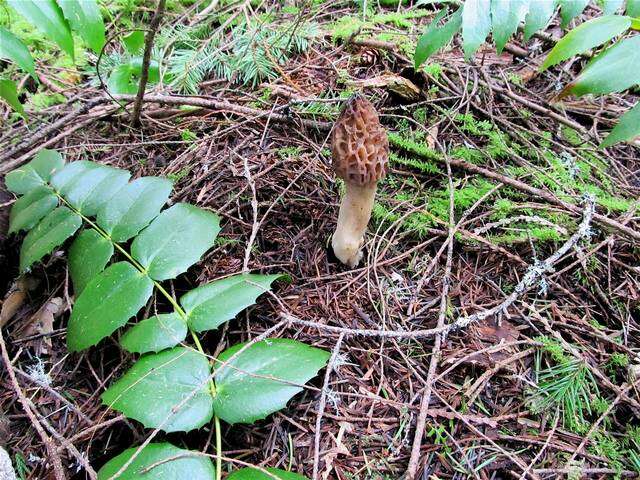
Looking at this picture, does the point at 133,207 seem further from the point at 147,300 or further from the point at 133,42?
the point at 133,42

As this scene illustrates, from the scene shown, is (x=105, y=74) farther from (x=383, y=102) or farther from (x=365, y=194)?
(x=365, y=194)

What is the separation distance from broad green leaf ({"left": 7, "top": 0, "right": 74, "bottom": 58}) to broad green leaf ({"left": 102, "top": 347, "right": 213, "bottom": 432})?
1144 mm

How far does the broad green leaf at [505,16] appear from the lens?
1.52 m

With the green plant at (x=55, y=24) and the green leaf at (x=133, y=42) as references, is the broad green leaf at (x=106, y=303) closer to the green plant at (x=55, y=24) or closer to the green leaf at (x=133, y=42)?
the green plant at (x=55, y=24)

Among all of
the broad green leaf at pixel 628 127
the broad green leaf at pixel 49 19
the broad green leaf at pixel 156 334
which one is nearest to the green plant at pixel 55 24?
the broad green leaf at pixel 49 19

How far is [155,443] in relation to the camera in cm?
139

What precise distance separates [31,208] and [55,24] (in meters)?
0.78

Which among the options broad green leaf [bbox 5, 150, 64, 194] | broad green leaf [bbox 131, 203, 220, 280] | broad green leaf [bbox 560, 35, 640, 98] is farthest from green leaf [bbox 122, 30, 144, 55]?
broad green leaf [bbox 560, 35, 640, 98]

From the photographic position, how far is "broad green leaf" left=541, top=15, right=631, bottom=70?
4.65ft

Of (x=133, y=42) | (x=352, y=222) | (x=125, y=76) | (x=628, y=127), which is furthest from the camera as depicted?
(x=125, y=76)

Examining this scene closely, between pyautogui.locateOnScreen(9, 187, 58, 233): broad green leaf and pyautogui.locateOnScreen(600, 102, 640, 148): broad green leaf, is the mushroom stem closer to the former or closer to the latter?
pyautogui.locateOnScreen(600, 102, 640, 148): broad green leaf

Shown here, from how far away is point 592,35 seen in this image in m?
1.45

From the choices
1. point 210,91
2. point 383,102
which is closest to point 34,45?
point 210,91

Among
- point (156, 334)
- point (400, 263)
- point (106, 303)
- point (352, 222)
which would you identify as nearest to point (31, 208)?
point (106, 303)
